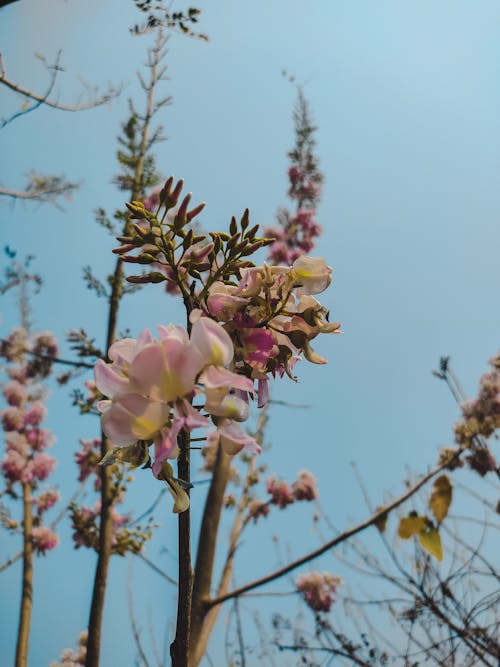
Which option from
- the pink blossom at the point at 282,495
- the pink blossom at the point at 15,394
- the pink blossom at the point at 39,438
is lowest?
the pink blossom at the point at 282,495

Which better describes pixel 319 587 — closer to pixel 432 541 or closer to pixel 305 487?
pixel 305 487

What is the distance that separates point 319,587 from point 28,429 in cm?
278

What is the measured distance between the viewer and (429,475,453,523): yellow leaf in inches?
82.3

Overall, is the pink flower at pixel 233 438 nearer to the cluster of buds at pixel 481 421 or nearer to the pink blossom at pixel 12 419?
the cluster of buds at pixel 481 421

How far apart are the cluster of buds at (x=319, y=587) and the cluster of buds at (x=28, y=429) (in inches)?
82.1

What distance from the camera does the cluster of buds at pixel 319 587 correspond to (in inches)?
176

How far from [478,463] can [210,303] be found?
2.70 m

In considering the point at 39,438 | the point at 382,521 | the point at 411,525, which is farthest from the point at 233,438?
the point at 39,438

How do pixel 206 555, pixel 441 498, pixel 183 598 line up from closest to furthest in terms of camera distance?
pixel 183 598
pixel 441 498
pixel 206 555

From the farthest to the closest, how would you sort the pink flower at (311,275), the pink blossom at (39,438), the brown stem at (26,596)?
the pink blossom at (39,438)
the brown stem at (26,596)
the pink flower at (311,275)

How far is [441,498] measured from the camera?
Answer: 2154 millimetres

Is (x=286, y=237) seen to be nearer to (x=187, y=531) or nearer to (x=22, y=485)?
(x=22, y=485)

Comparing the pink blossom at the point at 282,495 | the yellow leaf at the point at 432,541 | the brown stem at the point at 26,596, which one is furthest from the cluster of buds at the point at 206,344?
the pink blossom at the point at 282,495

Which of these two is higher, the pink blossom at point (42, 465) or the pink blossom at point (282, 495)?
the pink blossom at point (42, 465)
